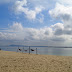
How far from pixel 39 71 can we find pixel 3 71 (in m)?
2.00

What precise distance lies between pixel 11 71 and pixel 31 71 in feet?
3.66

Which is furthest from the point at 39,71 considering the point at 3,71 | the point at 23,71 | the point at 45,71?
the point at 3,71

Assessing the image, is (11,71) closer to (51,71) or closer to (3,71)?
(3,71)

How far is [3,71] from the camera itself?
5738mm

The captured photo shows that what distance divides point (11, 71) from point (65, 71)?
3.04 meters

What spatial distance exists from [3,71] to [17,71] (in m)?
0.77

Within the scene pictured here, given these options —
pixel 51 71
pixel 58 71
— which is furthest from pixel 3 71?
pixel 58 71

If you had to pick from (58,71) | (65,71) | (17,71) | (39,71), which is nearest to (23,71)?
(17,71)

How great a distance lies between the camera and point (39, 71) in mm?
5816

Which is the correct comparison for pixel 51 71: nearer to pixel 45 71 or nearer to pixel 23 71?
pixel 45 71

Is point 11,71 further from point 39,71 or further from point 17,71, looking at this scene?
point 39,71

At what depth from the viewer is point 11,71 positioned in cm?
578

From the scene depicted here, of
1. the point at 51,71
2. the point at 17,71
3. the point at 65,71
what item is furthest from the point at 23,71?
the point at 65,71

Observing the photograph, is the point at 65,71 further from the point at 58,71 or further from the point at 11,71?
the point at 11,71
